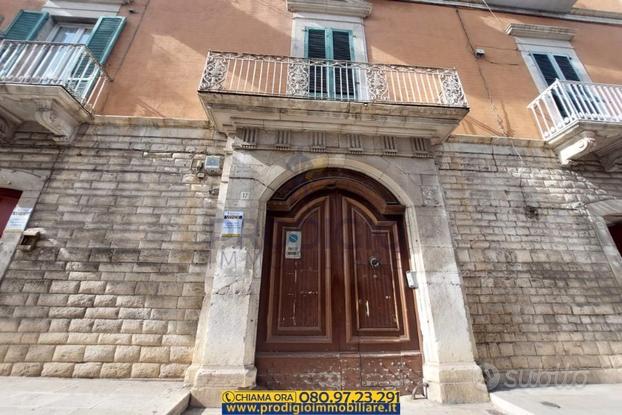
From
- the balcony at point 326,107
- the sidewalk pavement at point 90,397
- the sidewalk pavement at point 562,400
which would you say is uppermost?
the balcony at point 326,107

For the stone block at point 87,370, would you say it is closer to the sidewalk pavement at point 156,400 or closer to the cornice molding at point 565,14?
the sidewalk pavement at point 156,400

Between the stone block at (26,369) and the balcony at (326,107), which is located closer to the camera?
the stone block at (26,369)

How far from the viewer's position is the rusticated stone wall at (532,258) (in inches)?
151

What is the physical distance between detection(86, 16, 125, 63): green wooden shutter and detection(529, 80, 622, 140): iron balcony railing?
8.96 m

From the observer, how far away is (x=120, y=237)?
12.9ft

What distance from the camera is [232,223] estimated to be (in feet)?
12.8

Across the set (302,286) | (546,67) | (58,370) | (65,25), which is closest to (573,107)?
(546,67)

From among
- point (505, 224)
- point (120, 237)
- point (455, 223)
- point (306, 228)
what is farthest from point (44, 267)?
point (505, 224)

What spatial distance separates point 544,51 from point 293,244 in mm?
8138

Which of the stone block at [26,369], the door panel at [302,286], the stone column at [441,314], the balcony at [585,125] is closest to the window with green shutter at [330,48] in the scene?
the door panel at [302,286]

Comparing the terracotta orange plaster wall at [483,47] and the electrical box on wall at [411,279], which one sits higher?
the terracotta orange plaster wall at [483,47]

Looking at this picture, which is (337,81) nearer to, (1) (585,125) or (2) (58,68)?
(1) (585,125)

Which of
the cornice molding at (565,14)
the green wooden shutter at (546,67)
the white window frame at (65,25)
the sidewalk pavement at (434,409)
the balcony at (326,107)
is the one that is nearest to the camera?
the sidewalk pavement at (434,409)

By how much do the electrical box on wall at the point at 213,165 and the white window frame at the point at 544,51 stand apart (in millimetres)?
7411
